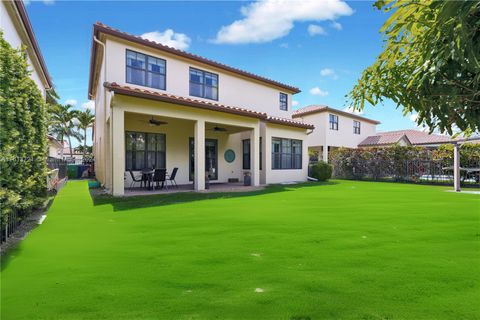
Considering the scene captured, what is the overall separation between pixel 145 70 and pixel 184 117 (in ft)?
11.5

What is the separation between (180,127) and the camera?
642 inches

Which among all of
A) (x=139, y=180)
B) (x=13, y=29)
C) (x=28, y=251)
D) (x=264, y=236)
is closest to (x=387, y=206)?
(x=264, y=236)

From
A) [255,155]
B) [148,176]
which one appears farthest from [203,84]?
[148,176]

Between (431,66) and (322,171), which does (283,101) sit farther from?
(431,66)

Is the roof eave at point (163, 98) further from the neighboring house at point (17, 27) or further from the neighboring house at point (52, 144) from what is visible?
the neighboring house at point (52, 144)

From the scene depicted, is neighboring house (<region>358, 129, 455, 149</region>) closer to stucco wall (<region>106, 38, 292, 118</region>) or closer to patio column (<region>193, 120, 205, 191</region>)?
stucco wall (<region>106, 38, 292, 118</region>)

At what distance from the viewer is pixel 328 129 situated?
95.9 ft

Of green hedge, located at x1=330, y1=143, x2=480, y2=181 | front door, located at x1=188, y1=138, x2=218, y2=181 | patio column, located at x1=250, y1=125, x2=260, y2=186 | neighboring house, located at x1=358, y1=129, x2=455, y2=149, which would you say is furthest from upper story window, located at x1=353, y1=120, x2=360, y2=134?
front door, located at x1=188, y1=138, x2=218, y2=181

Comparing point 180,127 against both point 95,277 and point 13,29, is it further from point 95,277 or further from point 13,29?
point 95,277

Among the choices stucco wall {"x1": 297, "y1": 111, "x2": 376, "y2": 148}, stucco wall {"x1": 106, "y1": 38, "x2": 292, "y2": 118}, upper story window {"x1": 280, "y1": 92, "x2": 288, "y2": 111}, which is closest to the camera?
stucco wall {"x1": 106, "y1": 38, "x2": 292, "y2": 118}

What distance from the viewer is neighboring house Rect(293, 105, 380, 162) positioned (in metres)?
29.1

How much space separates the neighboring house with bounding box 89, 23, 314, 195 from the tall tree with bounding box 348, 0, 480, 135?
9.75 metres

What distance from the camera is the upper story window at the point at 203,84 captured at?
16016 millimetres

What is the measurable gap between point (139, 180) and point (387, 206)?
11085 mm
